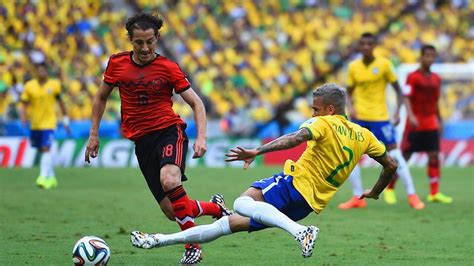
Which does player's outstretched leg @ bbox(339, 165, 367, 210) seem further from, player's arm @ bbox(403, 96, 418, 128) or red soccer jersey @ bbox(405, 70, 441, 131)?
red soccer jersey @ bbox(405, 70, 441, 131)

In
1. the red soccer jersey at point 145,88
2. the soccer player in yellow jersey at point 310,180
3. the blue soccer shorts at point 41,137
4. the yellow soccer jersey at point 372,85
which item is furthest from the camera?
the blue soccer shorts at point 41,137

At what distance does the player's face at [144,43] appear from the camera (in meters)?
8.02

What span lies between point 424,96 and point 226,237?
5.58 m

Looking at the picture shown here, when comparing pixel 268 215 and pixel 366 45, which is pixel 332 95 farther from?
pixel 366 45

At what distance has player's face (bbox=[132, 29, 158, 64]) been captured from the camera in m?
8.02

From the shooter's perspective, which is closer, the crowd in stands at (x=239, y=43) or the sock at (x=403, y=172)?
the sock at (x=403, y=172)

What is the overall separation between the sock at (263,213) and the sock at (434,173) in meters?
7.66

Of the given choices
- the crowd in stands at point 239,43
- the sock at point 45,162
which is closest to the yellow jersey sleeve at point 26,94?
the sock at point 45,162

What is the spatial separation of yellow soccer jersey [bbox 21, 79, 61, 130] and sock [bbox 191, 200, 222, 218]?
8.65 metres

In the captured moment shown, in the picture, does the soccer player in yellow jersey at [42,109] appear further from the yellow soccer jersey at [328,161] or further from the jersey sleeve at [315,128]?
the jersey sleeve at [315,128]

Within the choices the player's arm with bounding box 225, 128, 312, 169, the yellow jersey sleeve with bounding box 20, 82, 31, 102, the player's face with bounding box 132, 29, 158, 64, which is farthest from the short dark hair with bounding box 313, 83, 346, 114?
the yellow jersey sleeve with bounding box 20, 82, 31, 102

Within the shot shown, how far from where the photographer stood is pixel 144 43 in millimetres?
8039

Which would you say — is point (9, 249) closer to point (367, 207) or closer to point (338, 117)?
point (338, 117)

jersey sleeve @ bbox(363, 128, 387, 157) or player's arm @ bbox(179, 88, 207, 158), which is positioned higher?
player's arm @ bbox(179, 88, 207, 158)
